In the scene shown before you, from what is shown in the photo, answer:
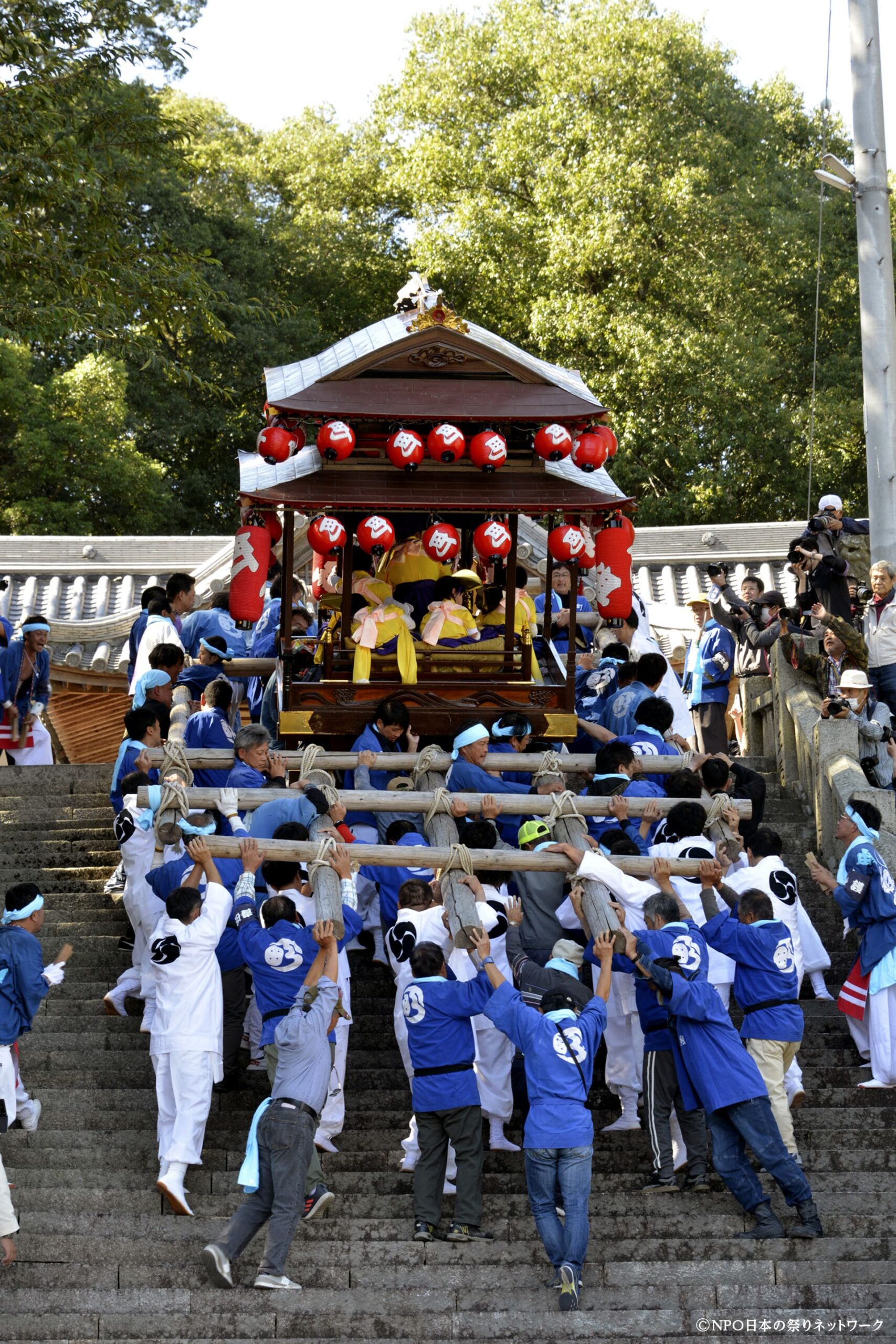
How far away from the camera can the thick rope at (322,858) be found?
741 centimetres

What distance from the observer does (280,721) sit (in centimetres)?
1032

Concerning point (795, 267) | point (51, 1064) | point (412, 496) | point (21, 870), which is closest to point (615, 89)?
point (795, 267)

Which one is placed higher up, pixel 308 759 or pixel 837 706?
pixel 837 706

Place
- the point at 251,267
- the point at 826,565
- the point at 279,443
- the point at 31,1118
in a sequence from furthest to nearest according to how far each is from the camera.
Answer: the point at 251,267
the point at 826,565
the point at 279,443
the point at 31,1118

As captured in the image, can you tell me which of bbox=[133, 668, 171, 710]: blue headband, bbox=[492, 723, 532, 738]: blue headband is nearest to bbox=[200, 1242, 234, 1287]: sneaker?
bbox=[133, 668, 171, 710]: blue headband

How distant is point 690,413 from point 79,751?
35.6ft

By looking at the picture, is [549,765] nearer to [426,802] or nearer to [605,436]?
[426,802]

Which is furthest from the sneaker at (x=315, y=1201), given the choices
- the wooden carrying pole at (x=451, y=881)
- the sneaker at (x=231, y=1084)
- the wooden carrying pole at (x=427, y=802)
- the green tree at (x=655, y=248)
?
the green tree at (x=655, y=248)

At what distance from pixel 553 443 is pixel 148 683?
308 cm

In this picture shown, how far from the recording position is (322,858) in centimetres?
743

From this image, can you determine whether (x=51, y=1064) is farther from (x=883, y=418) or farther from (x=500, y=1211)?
(x=883, y=418)

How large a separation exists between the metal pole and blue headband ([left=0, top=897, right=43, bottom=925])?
21.6 feet

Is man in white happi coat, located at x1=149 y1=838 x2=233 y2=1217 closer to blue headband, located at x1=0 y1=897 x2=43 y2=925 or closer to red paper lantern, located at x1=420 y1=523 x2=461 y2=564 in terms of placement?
blue headband, located at x1=0 y1=897 x2=43 y2=925

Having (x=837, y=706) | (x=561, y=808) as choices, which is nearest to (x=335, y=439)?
(x=561, y=808)
